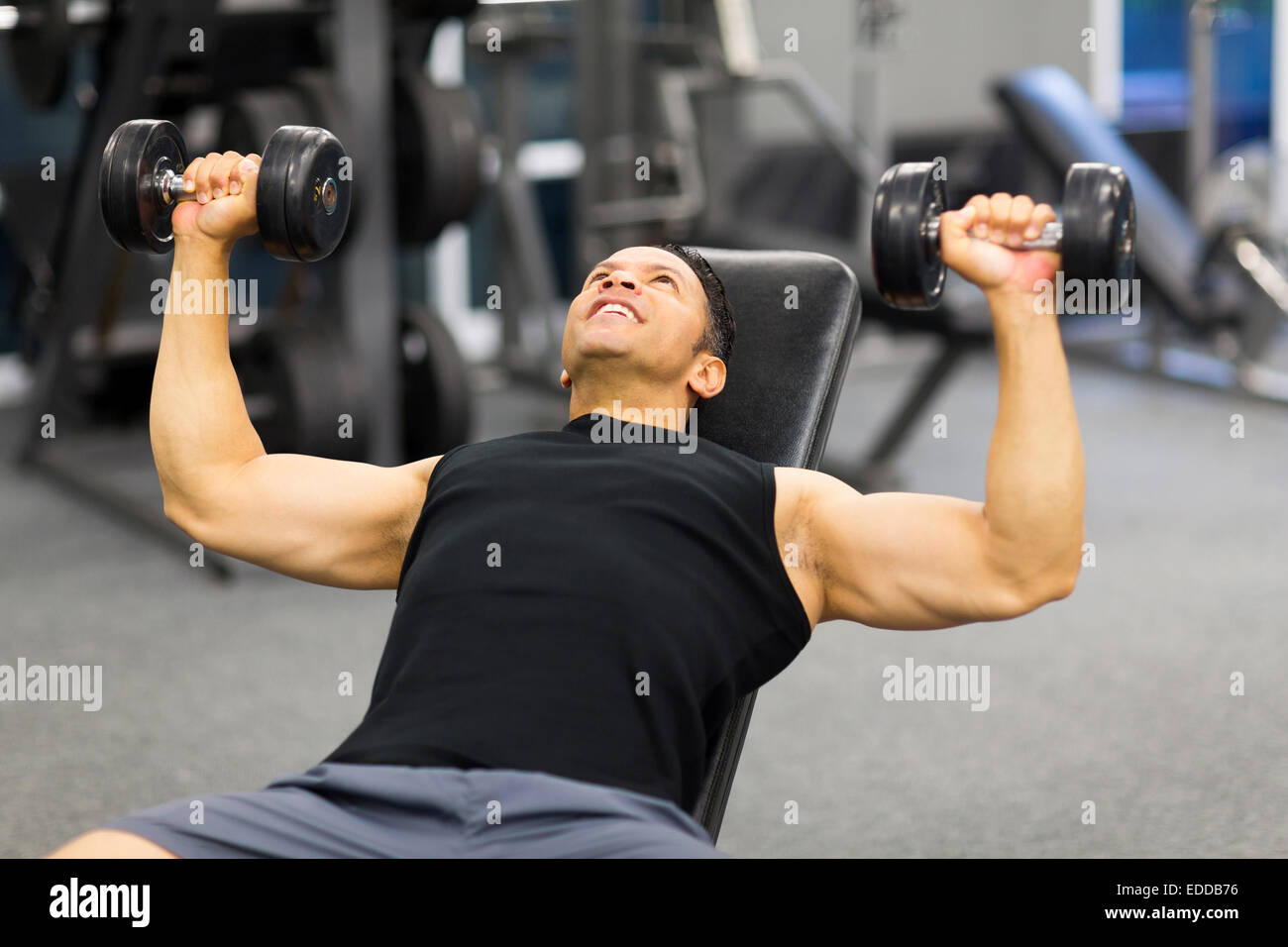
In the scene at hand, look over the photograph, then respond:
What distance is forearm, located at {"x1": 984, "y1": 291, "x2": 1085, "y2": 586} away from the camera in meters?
1.21

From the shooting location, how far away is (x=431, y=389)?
12.2 feet

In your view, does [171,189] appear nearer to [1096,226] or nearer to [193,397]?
[193,397]

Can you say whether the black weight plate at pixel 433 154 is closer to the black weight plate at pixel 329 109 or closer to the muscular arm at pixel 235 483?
the black weight plate at pixel 329 109

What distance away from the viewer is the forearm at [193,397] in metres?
1.47

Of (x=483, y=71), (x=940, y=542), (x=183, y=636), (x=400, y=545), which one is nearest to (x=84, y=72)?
(x=483, y=71)

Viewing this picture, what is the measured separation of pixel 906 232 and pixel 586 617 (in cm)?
44

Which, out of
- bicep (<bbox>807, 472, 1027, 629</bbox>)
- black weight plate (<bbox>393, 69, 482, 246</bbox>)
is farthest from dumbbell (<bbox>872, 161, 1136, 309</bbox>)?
black weight plate (<bbox>393, 69, 482, 246</bbox>)

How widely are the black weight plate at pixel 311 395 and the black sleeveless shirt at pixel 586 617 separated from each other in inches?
77.3

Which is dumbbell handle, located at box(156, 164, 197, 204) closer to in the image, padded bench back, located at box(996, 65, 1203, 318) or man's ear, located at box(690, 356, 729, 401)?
man's ear, located at box(690, 356, 729, 401)

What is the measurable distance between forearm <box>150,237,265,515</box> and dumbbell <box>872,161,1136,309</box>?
26.1 inches

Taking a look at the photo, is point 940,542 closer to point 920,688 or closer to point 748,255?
point 748,255
